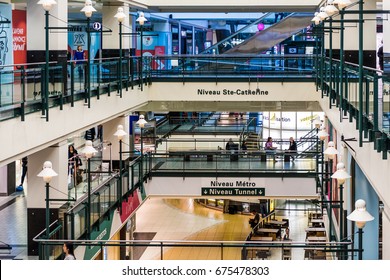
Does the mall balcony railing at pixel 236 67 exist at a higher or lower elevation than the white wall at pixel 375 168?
higher

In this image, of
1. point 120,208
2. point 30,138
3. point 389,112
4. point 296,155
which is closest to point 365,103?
point 389,112

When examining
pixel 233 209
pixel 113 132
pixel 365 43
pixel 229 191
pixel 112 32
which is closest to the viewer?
pixel 365 43

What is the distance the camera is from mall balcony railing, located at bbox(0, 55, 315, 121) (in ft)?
47.2

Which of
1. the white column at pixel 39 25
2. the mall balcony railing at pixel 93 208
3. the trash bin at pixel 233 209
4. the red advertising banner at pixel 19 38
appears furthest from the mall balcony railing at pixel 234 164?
the trash bin at pixel 233 209

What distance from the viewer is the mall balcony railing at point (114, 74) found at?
1439cm

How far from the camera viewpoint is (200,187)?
29438 mm

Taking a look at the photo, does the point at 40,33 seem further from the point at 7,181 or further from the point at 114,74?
the point at 7,181

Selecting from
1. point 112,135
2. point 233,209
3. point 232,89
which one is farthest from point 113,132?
point 233,209

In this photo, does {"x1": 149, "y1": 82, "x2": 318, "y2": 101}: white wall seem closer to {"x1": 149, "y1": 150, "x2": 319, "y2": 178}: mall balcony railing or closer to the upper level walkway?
the upper level walkway

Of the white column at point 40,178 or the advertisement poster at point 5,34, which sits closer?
the white column at point 40,178

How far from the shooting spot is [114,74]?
938 inches

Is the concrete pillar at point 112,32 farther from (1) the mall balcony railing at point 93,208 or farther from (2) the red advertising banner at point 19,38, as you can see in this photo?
(1) the mall balcony railing at point 93,208

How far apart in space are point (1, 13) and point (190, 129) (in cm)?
1704

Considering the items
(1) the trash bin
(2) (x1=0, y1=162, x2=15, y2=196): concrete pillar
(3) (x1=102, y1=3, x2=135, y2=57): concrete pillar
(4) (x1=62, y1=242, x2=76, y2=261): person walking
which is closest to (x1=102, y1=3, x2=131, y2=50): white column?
(3) (x1=102, y1=3, x2=135, y2=57): concrete pillar
